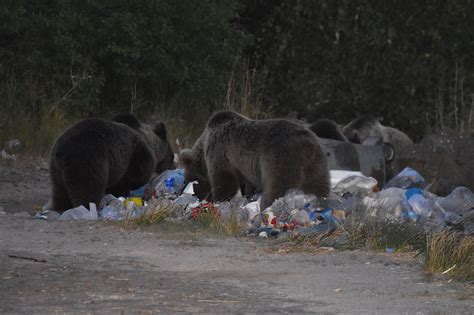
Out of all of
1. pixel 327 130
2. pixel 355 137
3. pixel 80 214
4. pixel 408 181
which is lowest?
pixel 80 214

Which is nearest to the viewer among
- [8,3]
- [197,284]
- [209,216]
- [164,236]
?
[197,284]

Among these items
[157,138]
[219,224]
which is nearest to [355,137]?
[157,138]

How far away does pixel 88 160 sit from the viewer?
486 inches

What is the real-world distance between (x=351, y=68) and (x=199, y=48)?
405cm

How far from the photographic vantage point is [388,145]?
16.7m

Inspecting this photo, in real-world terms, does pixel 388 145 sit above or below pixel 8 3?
below

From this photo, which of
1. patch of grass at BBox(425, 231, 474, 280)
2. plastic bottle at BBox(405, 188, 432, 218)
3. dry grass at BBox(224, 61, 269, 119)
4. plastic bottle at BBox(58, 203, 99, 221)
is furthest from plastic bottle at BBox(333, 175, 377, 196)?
dry grass at BBox(224, 61, 269, 119)

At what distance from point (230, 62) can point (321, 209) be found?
10.5 metres

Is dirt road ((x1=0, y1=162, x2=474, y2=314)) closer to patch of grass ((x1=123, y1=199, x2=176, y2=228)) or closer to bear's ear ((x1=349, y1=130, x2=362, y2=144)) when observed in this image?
patch of grass ((x1=123, y1=199, x2=176, y2=228))

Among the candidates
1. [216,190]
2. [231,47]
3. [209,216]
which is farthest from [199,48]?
[209,216]

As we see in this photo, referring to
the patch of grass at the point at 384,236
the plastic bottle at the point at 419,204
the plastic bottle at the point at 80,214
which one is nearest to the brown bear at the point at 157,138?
the plastic bottle at the point at 80,214

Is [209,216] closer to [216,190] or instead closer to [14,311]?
[216,190]

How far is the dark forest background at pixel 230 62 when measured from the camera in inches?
765

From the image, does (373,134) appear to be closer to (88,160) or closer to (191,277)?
(88,160)
